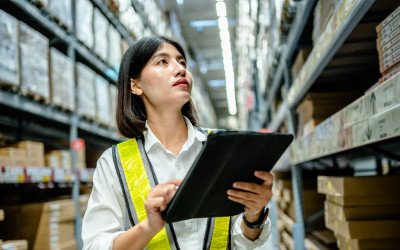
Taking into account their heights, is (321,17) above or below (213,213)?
above

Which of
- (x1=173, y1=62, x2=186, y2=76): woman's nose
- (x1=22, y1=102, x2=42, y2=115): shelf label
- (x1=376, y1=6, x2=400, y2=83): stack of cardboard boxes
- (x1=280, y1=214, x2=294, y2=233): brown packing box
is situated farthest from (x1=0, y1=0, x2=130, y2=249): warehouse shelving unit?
(x1=376, y1=6, x2=400, y2=83): stack of cardboard boxes

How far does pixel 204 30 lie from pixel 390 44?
31.9ft

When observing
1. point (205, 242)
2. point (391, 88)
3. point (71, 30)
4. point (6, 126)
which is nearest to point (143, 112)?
point (205, 242)

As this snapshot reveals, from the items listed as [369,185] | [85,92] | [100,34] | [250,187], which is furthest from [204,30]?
[250,187]

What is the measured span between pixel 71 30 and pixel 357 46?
2448 mm

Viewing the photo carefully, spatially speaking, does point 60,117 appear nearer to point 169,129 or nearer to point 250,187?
point 169,129

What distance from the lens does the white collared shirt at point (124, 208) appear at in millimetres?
1195

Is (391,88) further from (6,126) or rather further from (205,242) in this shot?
(6,126)

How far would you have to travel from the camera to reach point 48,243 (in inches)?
102

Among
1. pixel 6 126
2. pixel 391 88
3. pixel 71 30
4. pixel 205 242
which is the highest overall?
pixel 71 30

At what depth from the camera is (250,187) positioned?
105cm

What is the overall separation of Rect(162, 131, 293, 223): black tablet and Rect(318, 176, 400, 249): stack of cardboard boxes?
1001mm

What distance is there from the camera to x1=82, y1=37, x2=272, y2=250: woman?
1.08 metres

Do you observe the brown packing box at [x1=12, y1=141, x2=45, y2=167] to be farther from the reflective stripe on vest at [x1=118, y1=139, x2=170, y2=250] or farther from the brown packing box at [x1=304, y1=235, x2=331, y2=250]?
the brown packing box at [x1=304, y1=235, x2=331, y2=250]
